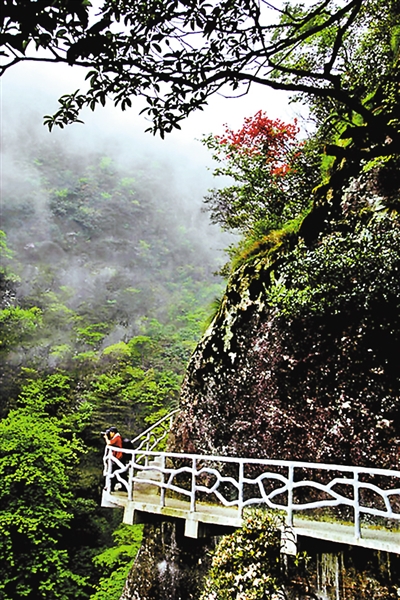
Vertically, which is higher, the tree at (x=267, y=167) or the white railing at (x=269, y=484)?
the tree at (x=267, y=167)

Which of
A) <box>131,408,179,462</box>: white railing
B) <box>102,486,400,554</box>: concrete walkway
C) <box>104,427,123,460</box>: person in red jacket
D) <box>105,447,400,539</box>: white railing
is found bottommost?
<box>102,486,400,554</box>: concrete walkway

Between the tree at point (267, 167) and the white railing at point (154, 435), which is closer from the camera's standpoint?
the white railing at point (154, 435)

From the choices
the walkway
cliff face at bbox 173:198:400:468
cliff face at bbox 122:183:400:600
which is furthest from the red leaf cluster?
the walkway

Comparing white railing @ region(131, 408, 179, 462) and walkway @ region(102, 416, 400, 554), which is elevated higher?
white railing @ region(131, 408, 179, 462)

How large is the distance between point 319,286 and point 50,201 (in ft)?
122

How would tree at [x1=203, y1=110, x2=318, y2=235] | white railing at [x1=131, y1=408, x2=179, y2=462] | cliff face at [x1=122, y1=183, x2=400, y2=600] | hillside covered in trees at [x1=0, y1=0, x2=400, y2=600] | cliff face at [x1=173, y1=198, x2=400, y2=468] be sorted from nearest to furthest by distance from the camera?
hillside covered in trees at [x1=0, y1=0, x2=400, y2=600]
cliff face at [x1=122, y1=183, x2=400, y2=600]
cliff face at [x1=173, y1=198, x2=400, y2=468]
white railing at [x1=131, y1=408, x2=179, y2=462]
tree at [x1=203, y1=110, x2=318, y2=235]

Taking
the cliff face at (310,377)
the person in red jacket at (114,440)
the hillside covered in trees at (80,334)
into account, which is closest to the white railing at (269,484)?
the cliff face at (310,377)

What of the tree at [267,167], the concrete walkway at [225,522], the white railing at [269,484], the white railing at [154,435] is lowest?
the concrete walkway at [225,522]

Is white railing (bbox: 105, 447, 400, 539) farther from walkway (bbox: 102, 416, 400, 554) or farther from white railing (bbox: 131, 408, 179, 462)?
white railing (bbox: 131, 408, 179, 462)

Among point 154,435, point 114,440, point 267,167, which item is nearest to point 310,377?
point 114,440

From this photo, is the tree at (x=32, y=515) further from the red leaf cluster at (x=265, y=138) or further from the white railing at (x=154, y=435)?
the red leaf cluster at (x=265, y=138)

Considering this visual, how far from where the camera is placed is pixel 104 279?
112 ft

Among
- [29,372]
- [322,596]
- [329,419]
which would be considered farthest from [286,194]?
[29,372]

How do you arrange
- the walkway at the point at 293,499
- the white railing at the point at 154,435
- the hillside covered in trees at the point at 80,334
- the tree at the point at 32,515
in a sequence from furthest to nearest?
the hillside covered in trees at the point at 80,334 < the tree at the point at 32,515 < the white railing at the point at 154,435 < the walkway at the point at 293,499
